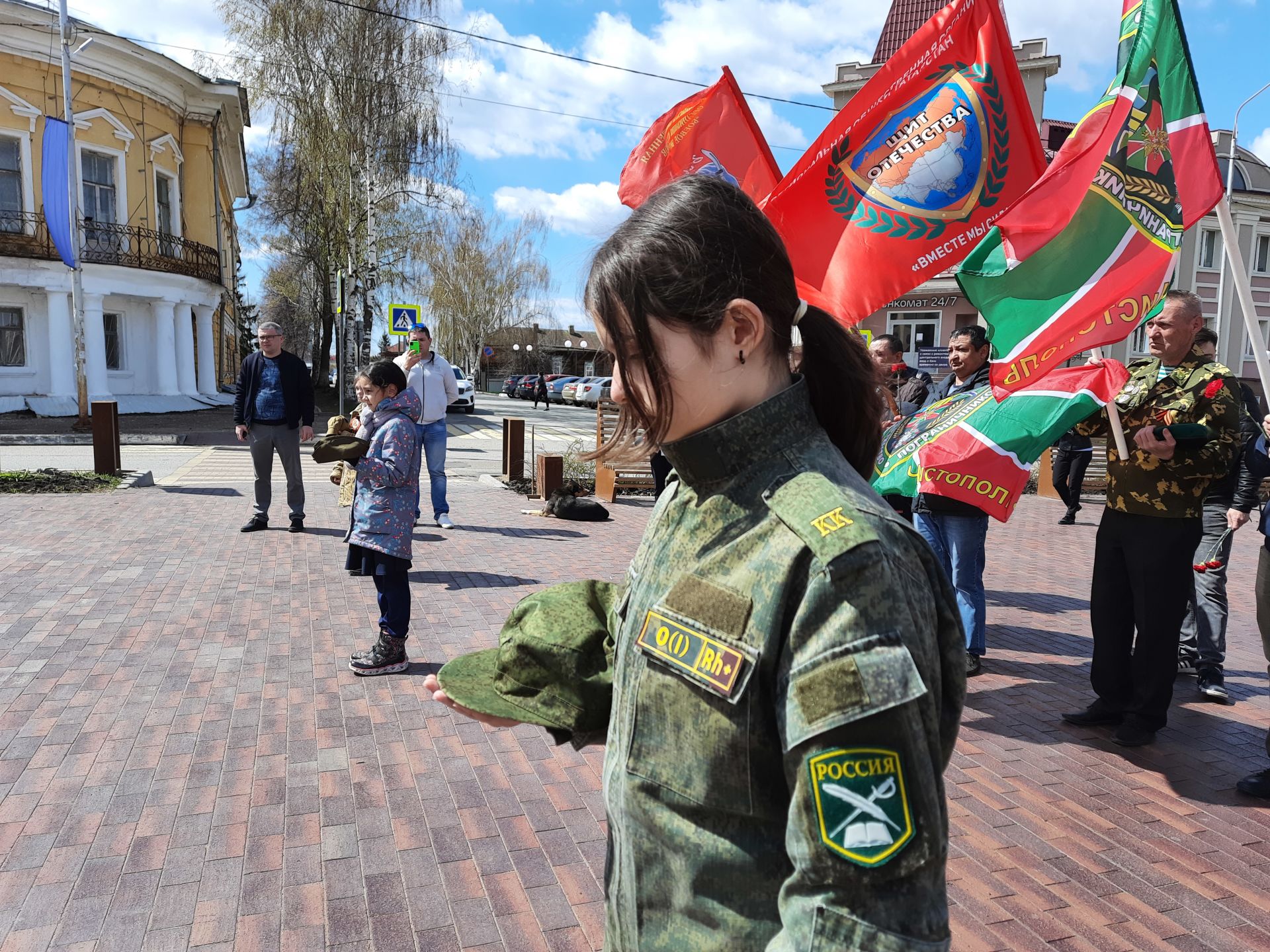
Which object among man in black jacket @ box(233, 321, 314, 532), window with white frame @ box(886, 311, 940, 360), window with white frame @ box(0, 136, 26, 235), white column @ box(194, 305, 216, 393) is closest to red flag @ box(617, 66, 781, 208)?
man in black jacket @ box(233, 321, 314, 532)

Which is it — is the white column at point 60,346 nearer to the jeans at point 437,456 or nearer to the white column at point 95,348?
the white column at point 95,348

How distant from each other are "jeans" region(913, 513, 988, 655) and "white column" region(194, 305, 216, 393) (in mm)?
28276

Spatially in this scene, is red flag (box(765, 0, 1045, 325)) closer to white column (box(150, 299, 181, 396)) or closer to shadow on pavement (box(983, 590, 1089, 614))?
shadow on pavement (box(983, 590, 1089, 614))

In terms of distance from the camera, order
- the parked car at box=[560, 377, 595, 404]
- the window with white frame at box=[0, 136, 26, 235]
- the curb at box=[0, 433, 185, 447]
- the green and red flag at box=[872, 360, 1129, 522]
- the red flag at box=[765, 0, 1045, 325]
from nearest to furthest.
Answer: the green and red flag at box=[872, 360, 1129, 522] → the red flag at box=[765, 0, 1045, 325] → the curb at box=[0, 433, 185, 447] → the window with white frame at box=[0, 136, 26, 235] → the parked car at box=[560, 377, 595, 404]

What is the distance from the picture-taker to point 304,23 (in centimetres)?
2550

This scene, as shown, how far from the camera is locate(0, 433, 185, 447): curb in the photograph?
16.8 meters

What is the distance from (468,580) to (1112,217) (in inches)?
204

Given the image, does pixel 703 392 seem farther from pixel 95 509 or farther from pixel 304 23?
pixel 304 23

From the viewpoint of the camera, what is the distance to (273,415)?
8805 mm

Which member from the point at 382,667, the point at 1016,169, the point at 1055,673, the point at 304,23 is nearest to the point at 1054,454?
the point at 1055,673

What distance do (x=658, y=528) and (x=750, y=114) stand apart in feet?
19.2

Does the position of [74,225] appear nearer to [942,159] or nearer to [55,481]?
[55,481]

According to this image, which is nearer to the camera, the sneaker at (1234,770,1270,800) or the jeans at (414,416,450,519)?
the sneaker at (1234,770,1270,800)

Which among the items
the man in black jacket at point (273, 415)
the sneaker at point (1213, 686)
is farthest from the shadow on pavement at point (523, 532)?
the sneaker at point (1213, 686)
